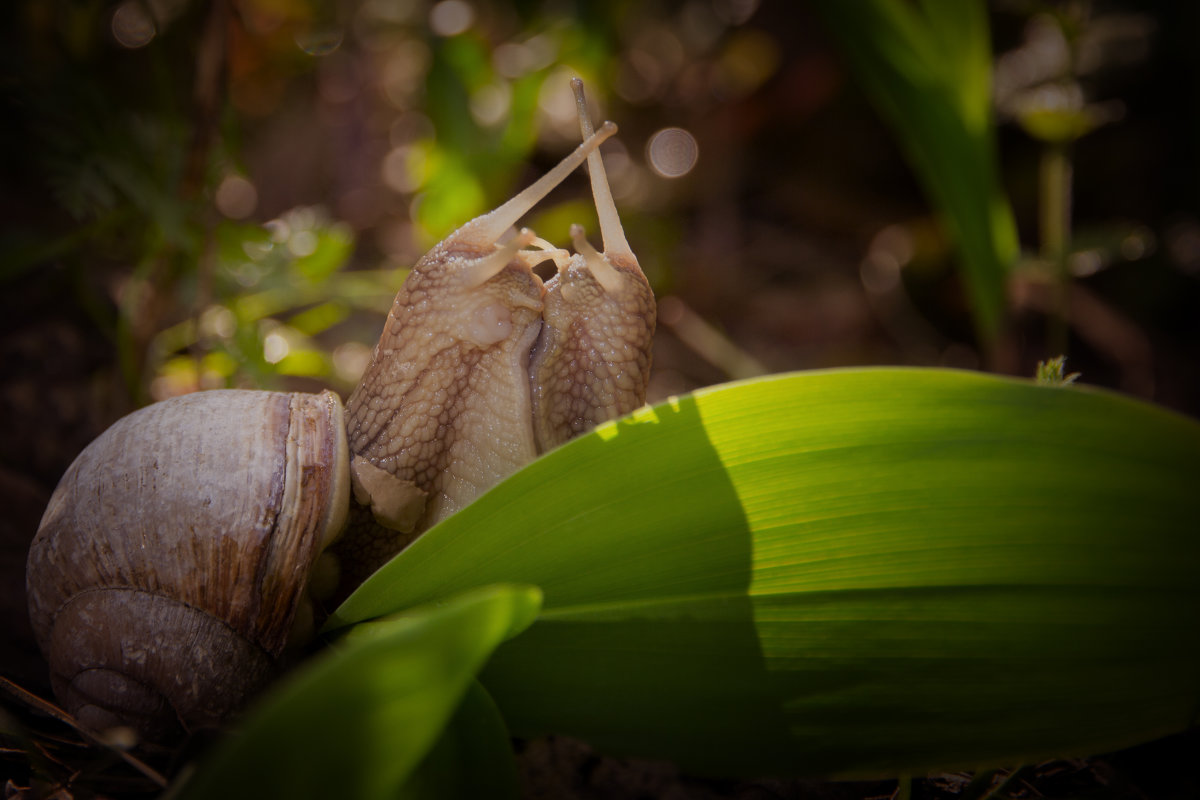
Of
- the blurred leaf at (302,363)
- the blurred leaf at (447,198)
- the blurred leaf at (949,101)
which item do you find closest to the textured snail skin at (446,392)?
the blurred leaf at (302,363)

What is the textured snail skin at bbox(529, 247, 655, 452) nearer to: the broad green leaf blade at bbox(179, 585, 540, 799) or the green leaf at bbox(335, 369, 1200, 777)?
the green leaf at bbox(335, 369, 1200, 777)

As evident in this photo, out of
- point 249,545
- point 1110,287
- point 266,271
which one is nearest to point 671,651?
point 249,545

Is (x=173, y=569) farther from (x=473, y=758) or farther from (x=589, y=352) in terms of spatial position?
(x=589, y=352)

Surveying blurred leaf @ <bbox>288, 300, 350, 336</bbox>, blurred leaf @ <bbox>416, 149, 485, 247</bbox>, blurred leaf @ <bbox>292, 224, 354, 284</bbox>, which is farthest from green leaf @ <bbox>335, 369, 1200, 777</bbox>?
blurred leaf @ <bbox>416, 149, 485, 247</bbox>

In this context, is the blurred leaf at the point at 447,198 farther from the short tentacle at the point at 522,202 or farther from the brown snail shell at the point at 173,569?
the brown snail shell at the point at 173,569

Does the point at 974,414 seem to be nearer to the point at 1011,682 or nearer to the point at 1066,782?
the point at 1011,682

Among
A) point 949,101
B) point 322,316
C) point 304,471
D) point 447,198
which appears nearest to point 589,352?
point 304,471
